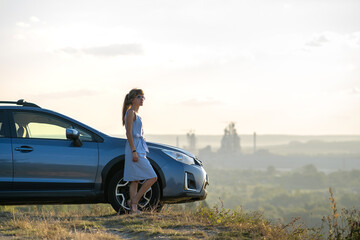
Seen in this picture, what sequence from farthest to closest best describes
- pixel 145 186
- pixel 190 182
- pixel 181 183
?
pixel 190 182 < pixel 181 183 < pixel 145 186

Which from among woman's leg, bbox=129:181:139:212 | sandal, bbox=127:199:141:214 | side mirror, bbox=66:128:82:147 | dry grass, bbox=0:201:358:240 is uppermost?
side mirror, bbox=66:128:82:147

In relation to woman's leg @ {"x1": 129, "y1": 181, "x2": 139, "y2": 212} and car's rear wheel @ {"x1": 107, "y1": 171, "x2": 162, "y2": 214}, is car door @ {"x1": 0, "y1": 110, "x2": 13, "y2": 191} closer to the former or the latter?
car's rear wheel @ {"x1": 107, "y1": 171, "x2": 162, "y2": 214}

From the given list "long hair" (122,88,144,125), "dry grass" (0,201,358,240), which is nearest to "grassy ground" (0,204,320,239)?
"dry grass" (0,201,358,240)

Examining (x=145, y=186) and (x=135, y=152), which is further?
(x=145, y=186)

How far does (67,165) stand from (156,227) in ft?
5.00

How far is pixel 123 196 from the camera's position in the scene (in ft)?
25.1

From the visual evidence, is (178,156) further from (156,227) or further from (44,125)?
(44,125)

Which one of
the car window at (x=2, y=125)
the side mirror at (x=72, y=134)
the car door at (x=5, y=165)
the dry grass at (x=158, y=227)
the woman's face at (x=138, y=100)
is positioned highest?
the woman's face at (x=138, y=100)

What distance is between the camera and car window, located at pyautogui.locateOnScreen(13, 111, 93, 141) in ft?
24.3

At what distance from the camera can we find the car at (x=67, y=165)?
720 centimetres

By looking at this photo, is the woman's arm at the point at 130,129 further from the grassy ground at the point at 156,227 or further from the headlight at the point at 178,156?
the grassy ground at the point at 156,227

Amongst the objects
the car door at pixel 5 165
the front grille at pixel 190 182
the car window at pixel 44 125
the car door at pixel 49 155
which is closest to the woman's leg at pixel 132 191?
the car door at pixel 49 155

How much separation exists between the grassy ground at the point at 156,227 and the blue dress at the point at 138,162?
56cm

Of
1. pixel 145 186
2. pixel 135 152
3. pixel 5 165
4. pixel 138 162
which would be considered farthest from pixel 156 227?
pixel 5 165
